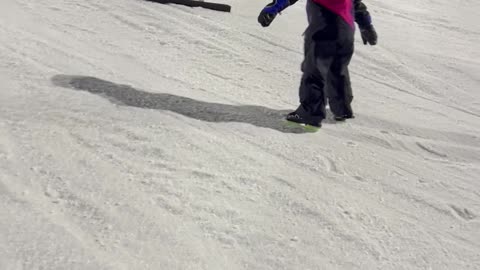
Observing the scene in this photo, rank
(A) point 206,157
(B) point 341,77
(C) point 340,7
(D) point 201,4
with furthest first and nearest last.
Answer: (D) point 201,4 < (B) point 341,77 < (C) point 340,7 < (A) point 206,157

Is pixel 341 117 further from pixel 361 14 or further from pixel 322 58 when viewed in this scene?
pixel 361 14

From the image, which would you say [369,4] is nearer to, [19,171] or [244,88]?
[244,88]

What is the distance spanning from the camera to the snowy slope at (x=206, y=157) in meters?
2.32

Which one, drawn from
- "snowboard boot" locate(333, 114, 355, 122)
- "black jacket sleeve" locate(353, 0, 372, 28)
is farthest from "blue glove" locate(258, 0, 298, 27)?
"snowboard boot" locate(333, 114, 355, 122)

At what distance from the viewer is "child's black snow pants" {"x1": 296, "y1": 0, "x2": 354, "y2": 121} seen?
362 cm

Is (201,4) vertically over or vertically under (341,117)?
over

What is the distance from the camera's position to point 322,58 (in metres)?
3.66

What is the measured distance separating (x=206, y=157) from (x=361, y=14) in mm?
1789

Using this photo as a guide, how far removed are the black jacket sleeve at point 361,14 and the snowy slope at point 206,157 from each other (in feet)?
2.15

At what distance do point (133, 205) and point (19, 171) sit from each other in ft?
1.88

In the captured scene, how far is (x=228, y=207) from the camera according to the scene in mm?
Answer: 2594

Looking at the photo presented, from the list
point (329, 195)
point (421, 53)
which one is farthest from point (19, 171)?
point (421, 53)

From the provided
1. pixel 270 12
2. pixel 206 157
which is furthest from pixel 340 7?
pixel 206 157

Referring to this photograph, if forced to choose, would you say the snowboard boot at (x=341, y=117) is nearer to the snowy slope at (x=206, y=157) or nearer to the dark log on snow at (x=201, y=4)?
the snowy slope at (x=206, y=157)
